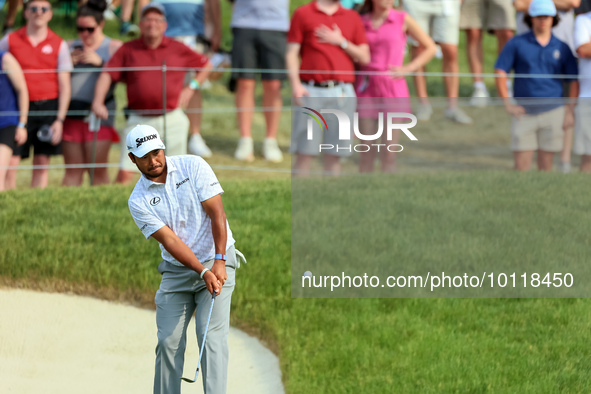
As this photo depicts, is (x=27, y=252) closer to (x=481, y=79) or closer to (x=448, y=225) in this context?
(x=448, y=225)

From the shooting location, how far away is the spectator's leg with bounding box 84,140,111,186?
9.81 m

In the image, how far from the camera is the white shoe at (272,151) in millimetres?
10289

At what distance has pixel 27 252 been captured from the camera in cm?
875

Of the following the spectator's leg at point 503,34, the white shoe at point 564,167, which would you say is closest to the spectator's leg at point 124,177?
the white shoe at point 564,167

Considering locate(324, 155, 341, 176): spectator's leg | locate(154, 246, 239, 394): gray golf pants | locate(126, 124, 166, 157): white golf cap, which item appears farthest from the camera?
locate(324, 155, 341, 176): spectator's leg

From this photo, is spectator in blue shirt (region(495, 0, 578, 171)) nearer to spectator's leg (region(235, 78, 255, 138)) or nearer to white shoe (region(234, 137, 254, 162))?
spectator's leg (region(235, 78, 255, 138))

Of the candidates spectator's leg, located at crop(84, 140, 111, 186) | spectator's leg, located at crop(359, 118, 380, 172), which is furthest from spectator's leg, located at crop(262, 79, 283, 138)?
spectator's leg, located at crop(84, 140, 111, 186)

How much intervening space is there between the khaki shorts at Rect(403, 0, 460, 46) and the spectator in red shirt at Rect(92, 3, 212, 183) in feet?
7.69

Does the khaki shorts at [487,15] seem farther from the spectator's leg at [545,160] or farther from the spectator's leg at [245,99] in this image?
the spectator's leg at [245,99]

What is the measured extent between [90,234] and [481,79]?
494 cm

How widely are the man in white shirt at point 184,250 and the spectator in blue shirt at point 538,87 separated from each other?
4.26 meters

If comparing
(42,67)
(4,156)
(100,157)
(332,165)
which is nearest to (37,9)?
(42,67)

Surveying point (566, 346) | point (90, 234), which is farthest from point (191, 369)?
point (566, 346)

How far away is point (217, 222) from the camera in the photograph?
5566mm
